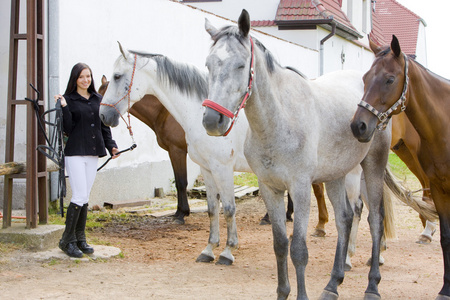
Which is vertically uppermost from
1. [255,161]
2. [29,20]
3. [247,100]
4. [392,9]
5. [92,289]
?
[392,9]

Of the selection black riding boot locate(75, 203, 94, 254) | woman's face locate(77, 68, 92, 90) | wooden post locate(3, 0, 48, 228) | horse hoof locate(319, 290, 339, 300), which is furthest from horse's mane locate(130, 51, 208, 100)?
horse hoof locate(319, 290, 339, 300)

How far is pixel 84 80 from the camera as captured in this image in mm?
5242

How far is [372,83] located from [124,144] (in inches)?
229

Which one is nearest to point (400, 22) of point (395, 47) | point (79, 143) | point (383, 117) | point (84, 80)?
point (84, 80)

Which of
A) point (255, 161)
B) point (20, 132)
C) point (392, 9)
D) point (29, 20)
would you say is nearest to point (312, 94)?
point (255, 161)

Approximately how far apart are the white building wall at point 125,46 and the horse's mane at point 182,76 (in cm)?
249

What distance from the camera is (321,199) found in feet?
23.0

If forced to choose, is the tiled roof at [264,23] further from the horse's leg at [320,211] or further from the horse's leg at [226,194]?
the horse's leg at [226,194]

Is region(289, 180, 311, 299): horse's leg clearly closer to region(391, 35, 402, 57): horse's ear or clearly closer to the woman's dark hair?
region(391, 35, 402, 57): horse's ear

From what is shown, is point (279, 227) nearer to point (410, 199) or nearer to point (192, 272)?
point (192, 272)

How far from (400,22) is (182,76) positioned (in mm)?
31547

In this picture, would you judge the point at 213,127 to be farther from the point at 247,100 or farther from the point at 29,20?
the point at 29,20

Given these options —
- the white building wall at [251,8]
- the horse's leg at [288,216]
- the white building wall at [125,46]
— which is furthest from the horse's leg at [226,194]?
the white building wall at [251,8]

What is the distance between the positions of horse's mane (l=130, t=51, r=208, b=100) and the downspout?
2109 millimetres
